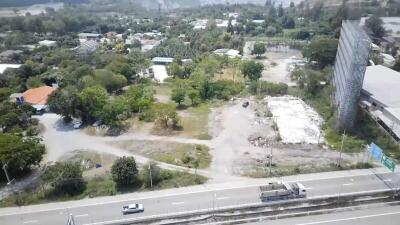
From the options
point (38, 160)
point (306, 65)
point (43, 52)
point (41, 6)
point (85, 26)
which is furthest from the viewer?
point (41, 6)

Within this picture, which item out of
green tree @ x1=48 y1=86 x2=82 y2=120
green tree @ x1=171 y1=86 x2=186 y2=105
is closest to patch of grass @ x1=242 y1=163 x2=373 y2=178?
green tree @ x1=171 y1=86 x2=186 y2=105

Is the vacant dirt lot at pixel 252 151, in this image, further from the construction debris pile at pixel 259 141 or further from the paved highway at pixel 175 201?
the paved highway at pixel 175 201

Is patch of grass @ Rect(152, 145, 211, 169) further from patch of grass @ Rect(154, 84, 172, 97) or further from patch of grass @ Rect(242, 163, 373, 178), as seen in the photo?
patch of grass @ Rect(154, 84, 172, 97)

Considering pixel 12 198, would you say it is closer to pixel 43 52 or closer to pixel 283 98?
pixel 283 98

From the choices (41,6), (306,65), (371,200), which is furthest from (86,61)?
(41,6)

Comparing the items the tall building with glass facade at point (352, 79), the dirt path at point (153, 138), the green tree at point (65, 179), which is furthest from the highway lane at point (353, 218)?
the green tree at point (65, 179)

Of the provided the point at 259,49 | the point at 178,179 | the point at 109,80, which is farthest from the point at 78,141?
the point at 259,49

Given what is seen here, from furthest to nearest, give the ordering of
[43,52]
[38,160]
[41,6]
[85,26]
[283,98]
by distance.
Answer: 1. [41,6]
2. [85,26]
3. [43,52]
4. [283,98]
5. [38,160]
